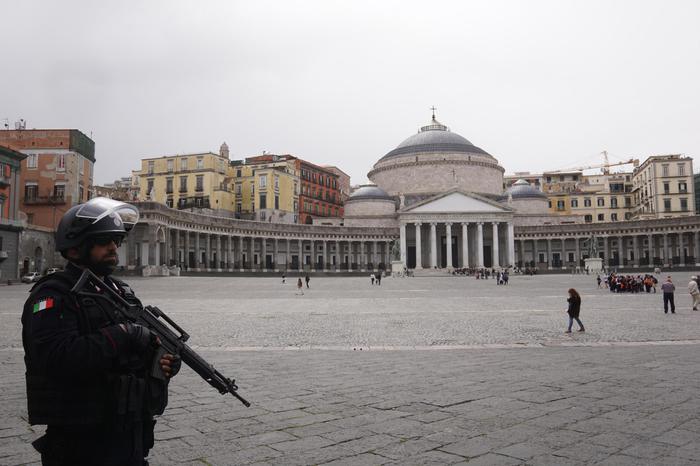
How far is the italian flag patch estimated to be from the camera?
2.89 meters

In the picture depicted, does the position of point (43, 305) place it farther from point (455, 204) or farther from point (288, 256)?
point (455, 204)

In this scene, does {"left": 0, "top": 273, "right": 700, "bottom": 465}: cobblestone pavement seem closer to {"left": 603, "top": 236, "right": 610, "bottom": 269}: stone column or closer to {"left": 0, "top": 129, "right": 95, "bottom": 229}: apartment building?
{"left": 0, "top": 129, "right": 95, "bottom": 229}: apartment building

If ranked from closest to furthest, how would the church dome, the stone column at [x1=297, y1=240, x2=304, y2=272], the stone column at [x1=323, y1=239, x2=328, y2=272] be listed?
the stone column at [x1=297, y1=240, x2=304, y2=272] → the stone column at [x1=323, y1=239, x2=328, y2=272] → the church dome

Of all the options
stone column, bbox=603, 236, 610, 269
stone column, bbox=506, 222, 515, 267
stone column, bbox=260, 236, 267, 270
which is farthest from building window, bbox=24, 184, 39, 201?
stone column, bbox=603, 236, 610, 269

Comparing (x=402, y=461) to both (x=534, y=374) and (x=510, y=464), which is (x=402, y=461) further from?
(x=534, y=374)

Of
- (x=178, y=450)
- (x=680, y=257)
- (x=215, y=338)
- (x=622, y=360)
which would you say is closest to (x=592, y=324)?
(x=622, y=360)

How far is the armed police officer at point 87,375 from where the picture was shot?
283 centimetres

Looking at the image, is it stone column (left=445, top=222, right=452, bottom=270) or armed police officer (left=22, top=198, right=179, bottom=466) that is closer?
armed police officer (left=22, top=198, right=179, bottom=466)

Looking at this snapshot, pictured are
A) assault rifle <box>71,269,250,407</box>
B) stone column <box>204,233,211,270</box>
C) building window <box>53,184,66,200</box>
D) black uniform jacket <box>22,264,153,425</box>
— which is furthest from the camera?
stone column <box>204,233,211,270</box>

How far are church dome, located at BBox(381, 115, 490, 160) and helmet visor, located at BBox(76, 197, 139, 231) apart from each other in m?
95.6

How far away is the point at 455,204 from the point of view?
81.2 m

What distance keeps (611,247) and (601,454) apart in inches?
3470

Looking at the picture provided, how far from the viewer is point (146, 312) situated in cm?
322

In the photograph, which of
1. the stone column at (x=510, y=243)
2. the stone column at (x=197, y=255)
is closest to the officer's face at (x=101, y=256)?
the stone column at (x=197, y=255)
